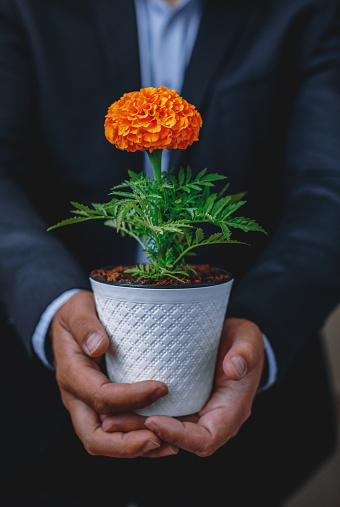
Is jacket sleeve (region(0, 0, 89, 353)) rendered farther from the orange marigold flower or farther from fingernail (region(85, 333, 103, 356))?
the orange marigold flower

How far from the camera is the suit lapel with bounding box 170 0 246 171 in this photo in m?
0.93

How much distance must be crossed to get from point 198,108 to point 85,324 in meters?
0.63

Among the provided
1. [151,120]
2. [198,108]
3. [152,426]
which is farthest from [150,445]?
[198,108]

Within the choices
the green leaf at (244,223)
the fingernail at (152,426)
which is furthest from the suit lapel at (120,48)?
the fingernail at (152,426)

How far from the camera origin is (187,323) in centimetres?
54

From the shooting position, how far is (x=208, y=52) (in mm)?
935

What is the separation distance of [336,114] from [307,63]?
171 mm

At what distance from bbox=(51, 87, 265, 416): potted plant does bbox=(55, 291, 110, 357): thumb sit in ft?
0.08

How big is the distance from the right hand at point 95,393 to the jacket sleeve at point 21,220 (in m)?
0.11

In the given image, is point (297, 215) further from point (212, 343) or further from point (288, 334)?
point (212, 343)

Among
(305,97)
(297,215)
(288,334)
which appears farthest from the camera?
(305,97)

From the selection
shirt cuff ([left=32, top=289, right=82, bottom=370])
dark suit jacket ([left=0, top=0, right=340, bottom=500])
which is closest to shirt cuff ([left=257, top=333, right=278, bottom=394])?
dark suit jacket ([left=0, top=0, right=340, bottom=500])

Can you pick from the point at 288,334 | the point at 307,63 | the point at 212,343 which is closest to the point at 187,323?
the point at 212,343

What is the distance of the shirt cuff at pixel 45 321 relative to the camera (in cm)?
70
